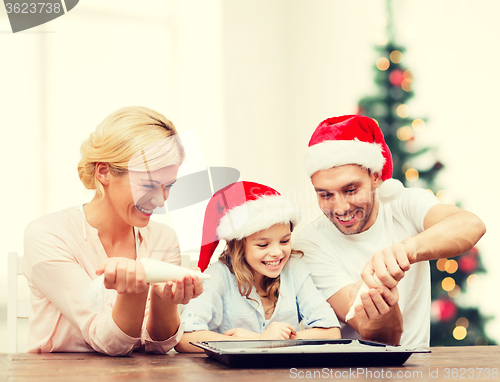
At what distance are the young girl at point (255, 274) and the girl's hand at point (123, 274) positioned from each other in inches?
12.7

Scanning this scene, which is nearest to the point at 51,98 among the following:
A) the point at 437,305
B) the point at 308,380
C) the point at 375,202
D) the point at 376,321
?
the point at 375,202

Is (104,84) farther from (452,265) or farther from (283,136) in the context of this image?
(452,265)

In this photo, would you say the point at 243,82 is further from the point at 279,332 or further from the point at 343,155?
the point at 279,332

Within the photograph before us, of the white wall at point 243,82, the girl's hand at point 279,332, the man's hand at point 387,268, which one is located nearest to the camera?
the man's hand at point 387,268

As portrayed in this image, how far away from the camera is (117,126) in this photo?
1019 millimetres

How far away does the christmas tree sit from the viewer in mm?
1891

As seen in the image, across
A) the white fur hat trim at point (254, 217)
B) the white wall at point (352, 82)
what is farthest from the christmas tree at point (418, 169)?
the white fur hat trim at point (254, 217)

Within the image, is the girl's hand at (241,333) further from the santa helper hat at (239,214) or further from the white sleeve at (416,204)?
the white sleeve at (416,204)

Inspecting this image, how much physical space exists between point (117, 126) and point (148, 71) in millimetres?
1187

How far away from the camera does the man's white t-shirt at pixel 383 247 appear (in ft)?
3.91

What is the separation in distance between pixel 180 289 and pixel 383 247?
645mm

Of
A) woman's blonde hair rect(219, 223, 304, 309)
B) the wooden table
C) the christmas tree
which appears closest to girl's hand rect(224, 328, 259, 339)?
woman's blonde hair rect(219, 223, 304, 309)

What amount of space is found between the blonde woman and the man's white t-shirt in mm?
375

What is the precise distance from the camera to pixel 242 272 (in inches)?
45.2
